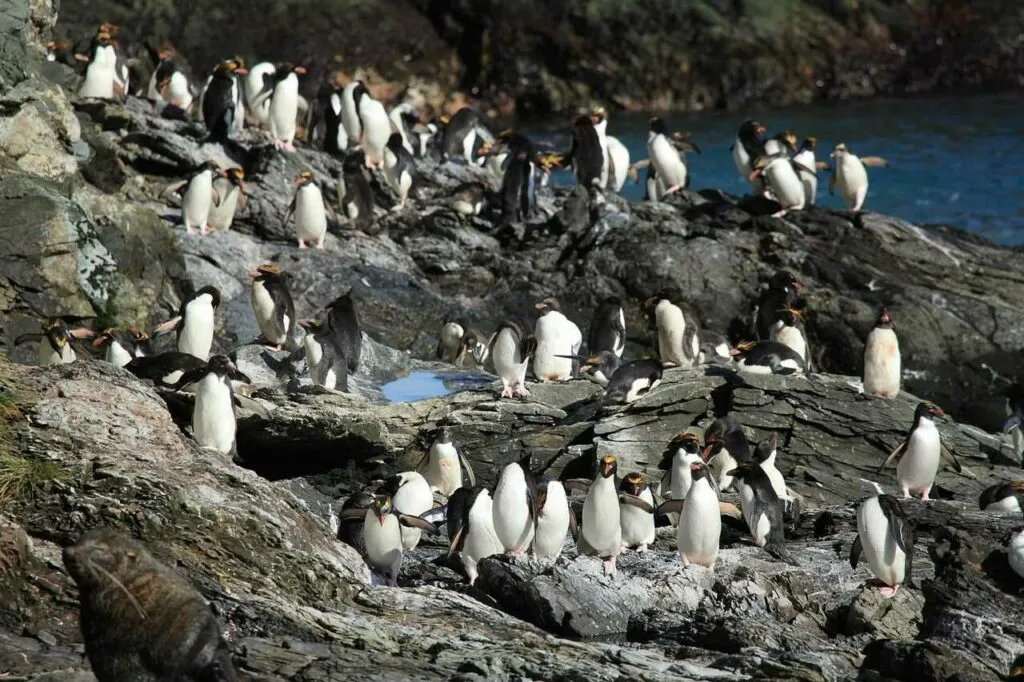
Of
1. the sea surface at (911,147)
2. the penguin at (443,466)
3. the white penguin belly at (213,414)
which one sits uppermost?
the white penguin belly at (213,414)

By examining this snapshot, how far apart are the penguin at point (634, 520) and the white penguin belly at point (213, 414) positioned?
2.91 metres

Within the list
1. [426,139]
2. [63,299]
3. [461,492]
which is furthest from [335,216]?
[461,492]

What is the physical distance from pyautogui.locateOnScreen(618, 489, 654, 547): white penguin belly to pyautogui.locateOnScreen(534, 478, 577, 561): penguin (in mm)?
434

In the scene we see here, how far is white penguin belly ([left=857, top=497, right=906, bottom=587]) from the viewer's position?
10.0m

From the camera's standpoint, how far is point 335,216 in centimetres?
1984

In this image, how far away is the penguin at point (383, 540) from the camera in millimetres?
10117

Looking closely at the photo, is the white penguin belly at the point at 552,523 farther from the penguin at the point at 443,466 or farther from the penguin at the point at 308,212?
the penguin at the point at 308,212

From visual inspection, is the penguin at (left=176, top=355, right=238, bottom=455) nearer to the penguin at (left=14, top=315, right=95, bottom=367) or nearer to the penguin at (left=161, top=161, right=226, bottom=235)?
the penguin at (left=14, top=315, right=95, bottom=367)

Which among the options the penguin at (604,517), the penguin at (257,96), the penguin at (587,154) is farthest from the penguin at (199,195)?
the penguin at (604,517)

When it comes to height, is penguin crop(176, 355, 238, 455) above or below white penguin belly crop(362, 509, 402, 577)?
above

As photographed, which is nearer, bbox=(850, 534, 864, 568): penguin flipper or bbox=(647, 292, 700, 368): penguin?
bbox=(850, 534, 864, 568): penguin flipper

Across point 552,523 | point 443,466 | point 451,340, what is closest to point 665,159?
point 451,340

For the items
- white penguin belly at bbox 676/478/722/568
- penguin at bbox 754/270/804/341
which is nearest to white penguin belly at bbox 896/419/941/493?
white penguin belly at bbox 676/478/722/568

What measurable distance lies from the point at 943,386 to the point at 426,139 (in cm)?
922
